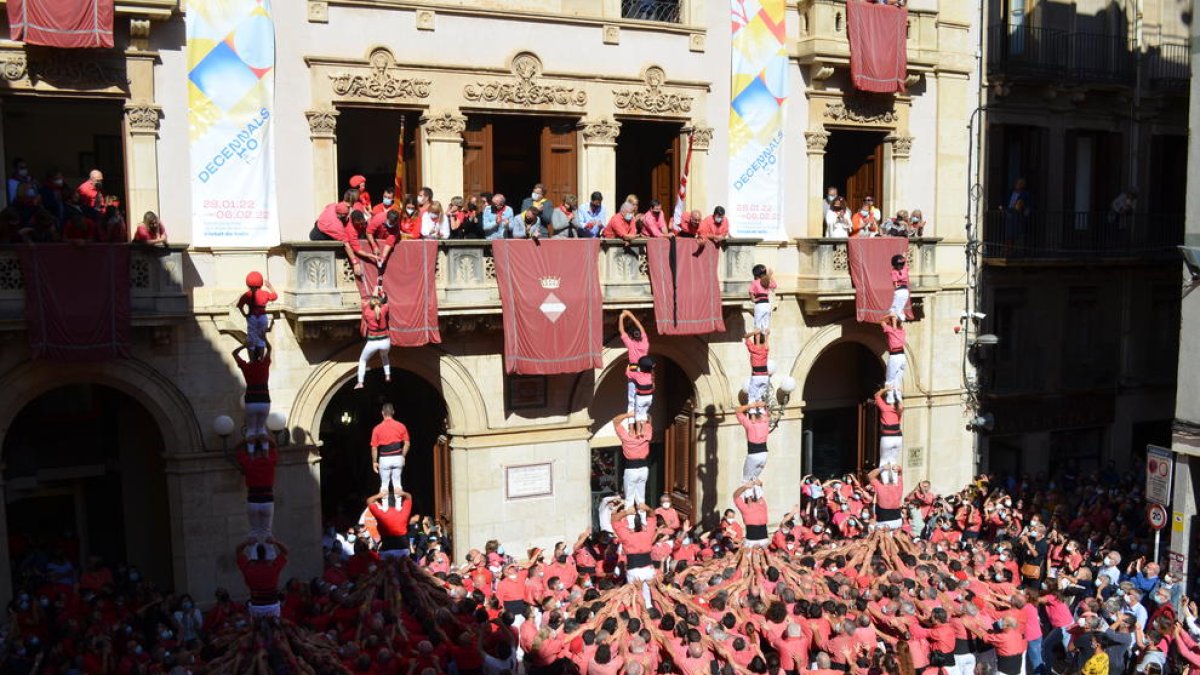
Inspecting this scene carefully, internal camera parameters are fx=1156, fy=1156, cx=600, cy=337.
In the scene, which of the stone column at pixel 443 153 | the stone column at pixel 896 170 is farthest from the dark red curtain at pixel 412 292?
the stone column at pixel 896 170

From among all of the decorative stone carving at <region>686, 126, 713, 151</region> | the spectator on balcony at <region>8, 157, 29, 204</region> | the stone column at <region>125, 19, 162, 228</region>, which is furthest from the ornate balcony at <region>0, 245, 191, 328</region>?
the decorative stone carving at <region>686, 126, 713, 151</region>

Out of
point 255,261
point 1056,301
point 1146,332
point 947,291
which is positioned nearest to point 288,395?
point 255,261

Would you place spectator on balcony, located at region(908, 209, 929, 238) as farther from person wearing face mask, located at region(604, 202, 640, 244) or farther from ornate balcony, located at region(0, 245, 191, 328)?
ornate balcony, located at region(0, 245, 191, 328)

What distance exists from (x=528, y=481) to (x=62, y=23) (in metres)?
12.3

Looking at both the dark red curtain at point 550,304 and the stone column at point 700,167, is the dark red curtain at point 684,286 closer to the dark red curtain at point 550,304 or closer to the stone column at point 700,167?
the dark red curtain at point 550,304

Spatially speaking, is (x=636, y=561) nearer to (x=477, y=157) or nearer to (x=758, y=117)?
(x=477, y=157)

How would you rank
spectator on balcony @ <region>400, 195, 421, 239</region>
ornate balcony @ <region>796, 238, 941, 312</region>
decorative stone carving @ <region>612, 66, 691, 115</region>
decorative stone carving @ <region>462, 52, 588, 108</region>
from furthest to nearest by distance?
ornate balcony @ <region>796, 238, 941, 312</region>, decorative stone carving @ <region>612, 66, 691, 115</region>, decorative stone carving @ <region>462, 52, 588, 108</region>, spectator on balcony @ <region>400, 195, 421, 239</region>

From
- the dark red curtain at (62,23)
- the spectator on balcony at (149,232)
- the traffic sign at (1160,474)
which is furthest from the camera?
the traffic sign at (1160,474)

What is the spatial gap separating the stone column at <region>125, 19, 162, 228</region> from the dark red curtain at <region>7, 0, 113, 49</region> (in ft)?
2.32

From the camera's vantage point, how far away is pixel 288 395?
2241cm

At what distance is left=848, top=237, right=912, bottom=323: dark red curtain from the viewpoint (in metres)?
26.4

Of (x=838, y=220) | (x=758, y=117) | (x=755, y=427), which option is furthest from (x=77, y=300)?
(x=838, y=220)

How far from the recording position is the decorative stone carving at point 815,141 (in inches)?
1058

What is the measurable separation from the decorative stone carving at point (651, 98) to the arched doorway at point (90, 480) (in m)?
11.8
